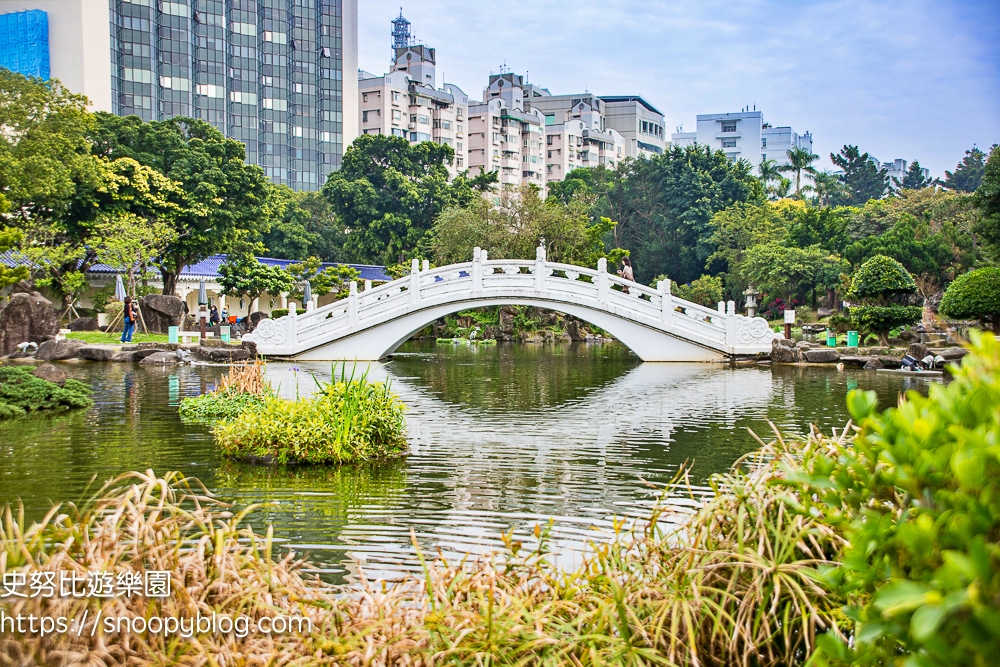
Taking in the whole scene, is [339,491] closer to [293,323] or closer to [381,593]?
[381,593]

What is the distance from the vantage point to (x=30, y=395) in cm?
990

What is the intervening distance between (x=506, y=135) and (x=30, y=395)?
184 ft

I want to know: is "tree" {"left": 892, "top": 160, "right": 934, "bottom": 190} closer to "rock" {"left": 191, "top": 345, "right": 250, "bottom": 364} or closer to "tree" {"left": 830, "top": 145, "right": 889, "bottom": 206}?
"tree" {"left": 830, "top": 145, "right": 889, "bottom": 206}

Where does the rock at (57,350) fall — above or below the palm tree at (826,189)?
below

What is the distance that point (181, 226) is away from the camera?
84.4ft

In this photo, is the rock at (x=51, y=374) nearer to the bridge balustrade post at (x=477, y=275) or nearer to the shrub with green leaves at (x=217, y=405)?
the shrub with green leaves at (x=217, y=405)

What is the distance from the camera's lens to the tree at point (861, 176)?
5906 centimetres

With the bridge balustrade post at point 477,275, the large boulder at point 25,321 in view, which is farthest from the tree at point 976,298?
the large boulder at point 25,321

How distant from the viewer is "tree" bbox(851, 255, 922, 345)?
57.2 feet

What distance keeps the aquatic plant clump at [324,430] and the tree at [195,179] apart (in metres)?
19.3

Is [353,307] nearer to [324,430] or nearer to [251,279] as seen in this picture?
[251,279]

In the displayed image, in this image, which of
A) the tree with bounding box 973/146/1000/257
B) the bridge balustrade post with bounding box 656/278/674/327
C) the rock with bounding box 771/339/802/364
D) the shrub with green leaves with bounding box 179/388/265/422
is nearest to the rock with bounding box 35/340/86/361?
the shrub with green leaves with bounding box 179/388/265/422

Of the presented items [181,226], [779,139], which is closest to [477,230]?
[181,226]

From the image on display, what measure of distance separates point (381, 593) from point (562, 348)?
2232 cm
